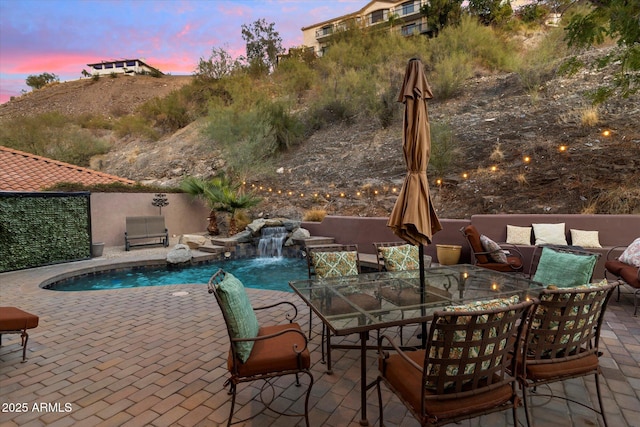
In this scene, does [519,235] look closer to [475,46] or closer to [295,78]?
[475,46]

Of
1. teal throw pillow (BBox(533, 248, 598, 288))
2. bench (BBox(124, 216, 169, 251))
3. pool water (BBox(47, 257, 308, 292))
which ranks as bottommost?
pool water (BBox(47, 257, 308, 292))

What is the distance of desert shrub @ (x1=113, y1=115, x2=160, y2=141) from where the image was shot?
22.7m

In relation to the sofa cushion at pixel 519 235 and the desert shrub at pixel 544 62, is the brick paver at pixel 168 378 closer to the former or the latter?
the sofa cushion at pixel 519 235

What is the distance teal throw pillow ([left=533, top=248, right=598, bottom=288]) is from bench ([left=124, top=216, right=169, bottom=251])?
950 centimetres

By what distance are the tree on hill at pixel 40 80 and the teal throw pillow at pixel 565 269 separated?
52.4 m

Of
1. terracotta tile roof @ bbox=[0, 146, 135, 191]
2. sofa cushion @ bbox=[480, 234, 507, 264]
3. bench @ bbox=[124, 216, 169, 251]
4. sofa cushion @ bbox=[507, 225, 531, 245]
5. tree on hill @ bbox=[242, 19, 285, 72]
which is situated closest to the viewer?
sofa cushion @ bbox=[480, 234, 507, 264]

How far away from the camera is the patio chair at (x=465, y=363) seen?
1.51 metres

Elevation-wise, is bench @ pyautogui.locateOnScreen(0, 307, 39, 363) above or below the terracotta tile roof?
below

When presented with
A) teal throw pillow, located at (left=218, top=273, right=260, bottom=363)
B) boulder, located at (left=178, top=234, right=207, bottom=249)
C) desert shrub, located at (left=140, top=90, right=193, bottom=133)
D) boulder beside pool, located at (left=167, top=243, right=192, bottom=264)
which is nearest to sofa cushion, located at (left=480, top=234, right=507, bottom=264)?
teal throw pillow, located at (left=218, top=273, right=260, bottom=363)

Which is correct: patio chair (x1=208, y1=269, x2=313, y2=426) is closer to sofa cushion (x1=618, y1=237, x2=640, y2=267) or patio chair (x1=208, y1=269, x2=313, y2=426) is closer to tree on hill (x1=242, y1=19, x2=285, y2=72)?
sofa cushion (x1=618, y1=237, x2=640, y2=267)

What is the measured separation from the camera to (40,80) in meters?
39.9

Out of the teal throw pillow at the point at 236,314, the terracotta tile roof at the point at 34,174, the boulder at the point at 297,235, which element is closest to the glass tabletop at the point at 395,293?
the teal throw pillow at the point at 236,314

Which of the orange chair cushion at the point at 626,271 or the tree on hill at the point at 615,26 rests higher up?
the tree on hill at the point at 615,26

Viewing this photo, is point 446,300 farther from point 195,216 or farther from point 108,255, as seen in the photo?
point 195,216
